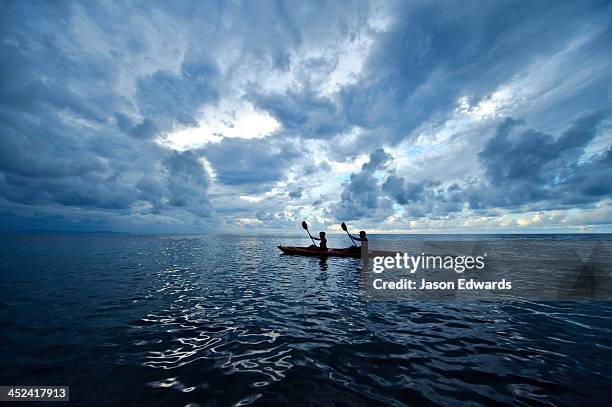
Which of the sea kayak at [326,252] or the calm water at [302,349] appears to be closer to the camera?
the calm water at [302,349]

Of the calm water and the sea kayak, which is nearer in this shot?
the calm water

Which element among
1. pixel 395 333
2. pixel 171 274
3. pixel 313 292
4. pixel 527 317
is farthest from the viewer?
pixel 171 274

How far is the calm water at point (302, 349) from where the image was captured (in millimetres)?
5586

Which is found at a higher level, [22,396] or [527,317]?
[527,317]

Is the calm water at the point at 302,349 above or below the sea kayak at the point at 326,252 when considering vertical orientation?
below

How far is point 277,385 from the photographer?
5844mm

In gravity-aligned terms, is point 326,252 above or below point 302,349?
above

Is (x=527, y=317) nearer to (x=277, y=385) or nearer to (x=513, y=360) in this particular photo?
(x=513, y=360)

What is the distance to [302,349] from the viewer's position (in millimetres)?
7656

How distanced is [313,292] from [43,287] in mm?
16888

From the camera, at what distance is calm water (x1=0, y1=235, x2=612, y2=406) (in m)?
A: 5.59

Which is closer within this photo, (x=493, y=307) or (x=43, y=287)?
(x=493, y=307)

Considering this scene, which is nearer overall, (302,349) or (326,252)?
(302,349)

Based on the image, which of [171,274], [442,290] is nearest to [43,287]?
[171,274]
